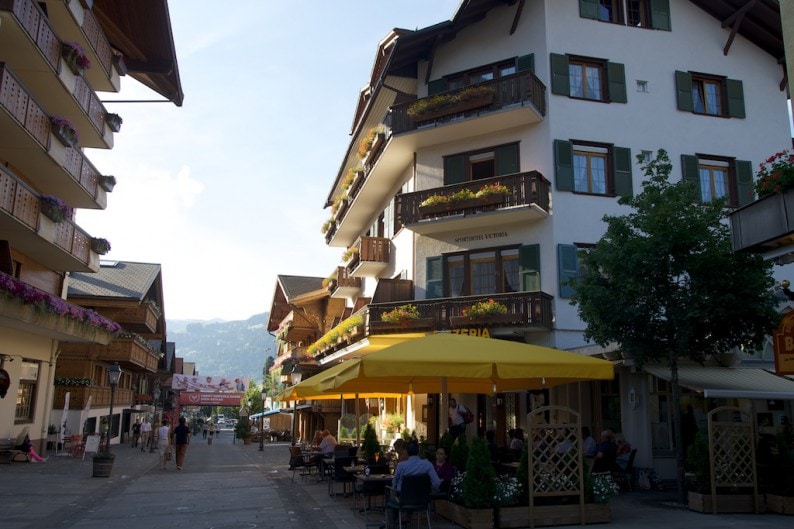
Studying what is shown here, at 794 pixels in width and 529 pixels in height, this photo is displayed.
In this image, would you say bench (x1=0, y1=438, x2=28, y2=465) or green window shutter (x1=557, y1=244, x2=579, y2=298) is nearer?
green window shutter (x1=557, y1=244, x2=579, y2=298)

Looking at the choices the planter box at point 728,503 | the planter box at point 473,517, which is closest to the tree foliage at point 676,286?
the planter box at point 728,503

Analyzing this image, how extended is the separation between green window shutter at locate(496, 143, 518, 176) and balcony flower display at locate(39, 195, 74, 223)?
13.3 metres

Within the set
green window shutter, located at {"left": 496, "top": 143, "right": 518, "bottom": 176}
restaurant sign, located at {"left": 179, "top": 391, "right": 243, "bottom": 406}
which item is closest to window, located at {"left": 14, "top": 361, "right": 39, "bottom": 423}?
green window shutter, located at {"left": 496, "top": 143, "right": 518, "bottom": 176}

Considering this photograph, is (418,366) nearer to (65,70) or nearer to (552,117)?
(552,117)

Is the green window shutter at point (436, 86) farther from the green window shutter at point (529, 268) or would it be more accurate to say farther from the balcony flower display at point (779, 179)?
the balcony flower display at point (779, 179)

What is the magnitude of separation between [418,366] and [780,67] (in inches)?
809

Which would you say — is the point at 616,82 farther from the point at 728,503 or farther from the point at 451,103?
the point at 728,503

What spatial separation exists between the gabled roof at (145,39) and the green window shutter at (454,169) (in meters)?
10.9

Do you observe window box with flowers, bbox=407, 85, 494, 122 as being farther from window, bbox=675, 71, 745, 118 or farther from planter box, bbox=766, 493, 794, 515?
planter box, bbox=766, 493, 794, 515

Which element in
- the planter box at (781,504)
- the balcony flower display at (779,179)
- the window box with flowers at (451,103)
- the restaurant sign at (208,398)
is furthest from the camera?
the restaurant sign at (208,398)

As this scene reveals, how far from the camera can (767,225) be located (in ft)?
31.0

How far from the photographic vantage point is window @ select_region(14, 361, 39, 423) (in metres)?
23.0

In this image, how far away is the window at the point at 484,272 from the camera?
2080cm

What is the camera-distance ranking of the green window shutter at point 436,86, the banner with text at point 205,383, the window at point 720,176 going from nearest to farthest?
the window at point 720,176, the green window shutter at point 436,86, the banner with text at point 205,383
